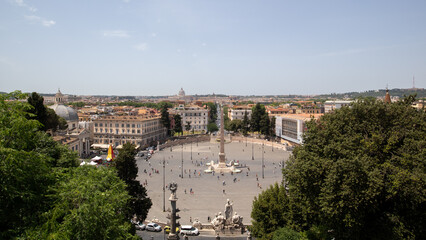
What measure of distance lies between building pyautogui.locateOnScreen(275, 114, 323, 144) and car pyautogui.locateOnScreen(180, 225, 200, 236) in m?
50.1

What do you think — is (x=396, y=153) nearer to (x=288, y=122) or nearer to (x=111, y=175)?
(x=111, y=175)

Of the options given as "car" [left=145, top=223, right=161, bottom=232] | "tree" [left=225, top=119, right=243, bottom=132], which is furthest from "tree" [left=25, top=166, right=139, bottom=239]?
"tree" [left=225, top=119, right=243, bottom=132]

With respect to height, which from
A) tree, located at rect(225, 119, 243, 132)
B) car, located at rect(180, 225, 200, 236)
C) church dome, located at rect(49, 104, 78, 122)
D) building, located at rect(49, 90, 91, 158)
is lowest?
car, located at rect(180, 225, 200, 236)

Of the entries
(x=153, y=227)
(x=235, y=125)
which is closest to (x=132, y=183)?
(x=153, y=227)

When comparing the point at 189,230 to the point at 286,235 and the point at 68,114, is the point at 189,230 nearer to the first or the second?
the point at 286,235

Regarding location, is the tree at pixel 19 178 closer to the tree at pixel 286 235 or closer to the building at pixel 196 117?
the tree at pixel 286 235

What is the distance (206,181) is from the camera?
44062 mm

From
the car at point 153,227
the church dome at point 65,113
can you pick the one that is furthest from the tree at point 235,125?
the car at point 153,227

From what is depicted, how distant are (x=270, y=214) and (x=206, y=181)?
23.6 meters

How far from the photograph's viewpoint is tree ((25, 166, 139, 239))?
1252 centimetres

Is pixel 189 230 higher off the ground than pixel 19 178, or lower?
lower

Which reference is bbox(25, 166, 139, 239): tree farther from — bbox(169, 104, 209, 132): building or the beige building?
bbox(169, 104, 209, 132): building

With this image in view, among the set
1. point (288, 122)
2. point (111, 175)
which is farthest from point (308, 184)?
point (288, 122)

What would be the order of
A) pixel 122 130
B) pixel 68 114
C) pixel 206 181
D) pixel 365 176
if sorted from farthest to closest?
pixel 68 114, pixel 122 130, pixel 206 181, pixel 365 176
